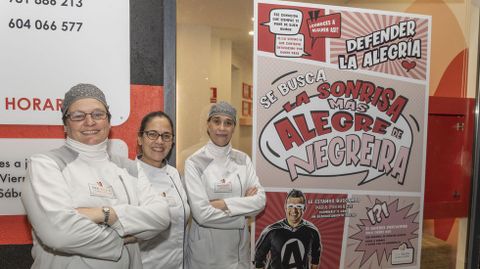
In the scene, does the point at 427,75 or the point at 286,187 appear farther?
the point at 427,75

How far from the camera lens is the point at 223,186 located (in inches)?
79.5

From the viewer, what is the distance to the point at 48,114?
1.95 m

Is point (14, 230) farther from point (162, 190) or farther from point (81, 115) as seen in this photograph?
point (81, 115)

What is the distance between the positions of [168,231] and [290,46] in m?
1.30

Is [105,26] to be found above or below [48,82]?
above

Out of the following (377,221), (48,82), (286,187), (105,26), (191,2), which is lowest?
(377,221)

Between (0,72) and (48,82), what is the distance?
0.23 metres

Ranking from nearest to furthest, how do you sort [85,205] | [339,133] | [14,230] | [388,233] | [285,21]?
[85,205]
[14,230]
[285,21]
[339,133]
[388,233]

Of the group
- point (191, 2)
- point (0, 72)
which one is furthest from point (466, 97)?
point (0, 72)

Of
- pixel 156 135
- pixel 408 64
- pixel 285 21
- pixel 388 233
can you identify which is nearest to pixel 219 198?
pixel 156 135

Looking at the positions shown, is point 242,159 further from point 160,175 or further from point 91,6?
point 91,6

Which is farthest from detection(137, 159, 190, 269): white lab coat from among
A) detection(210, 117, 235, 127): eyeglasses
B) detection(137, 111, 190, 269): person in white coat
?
detection(210, 117, 235, 127): eyeglasses

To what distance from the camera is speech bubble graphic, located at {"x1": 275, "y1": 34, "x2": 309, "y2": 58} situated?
7.45ft

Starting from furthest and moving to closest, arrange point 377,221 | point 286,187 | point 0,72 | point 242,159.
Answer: point 377,221, point 286,187, point 242,159, point 0,72
